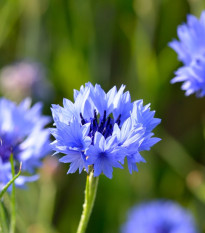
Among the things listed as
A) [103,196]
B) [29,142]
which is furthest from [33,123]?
[103,196]

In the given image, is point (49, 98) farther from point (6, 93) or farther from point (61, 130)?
point (61, 130)

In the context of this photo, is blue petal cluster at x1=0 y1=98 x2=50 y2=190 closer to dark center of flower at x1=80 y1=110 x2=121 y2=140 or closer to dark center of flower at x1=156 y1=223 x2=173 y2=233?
dark center of flower at x1=80 y1=110 x2=121 y2=140

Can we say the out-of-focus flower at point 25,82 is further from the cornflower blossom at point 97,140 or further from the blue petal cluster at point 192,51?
the cornflower blossom at point 97,140

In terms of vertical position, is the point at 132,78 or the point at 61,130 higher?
the point at 132,78

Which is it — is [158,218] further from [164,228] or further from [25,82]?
[25,82]

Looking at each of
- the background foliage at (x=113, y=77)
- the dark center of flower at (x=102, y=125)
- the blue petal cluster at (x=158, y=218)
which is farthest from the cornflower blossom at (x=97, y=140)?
the blue petal cluster at (x=158, y=218)
